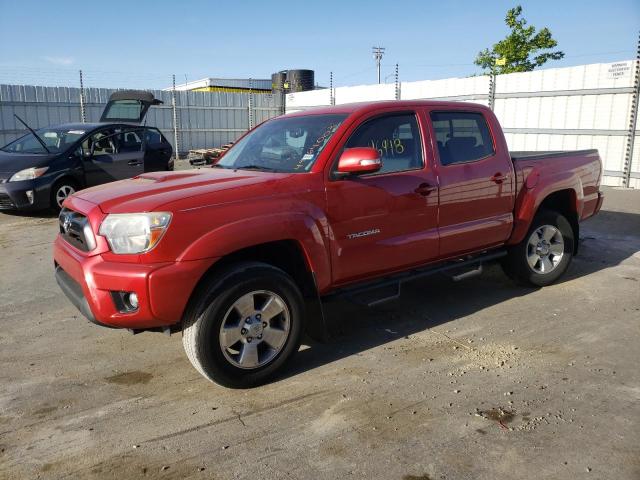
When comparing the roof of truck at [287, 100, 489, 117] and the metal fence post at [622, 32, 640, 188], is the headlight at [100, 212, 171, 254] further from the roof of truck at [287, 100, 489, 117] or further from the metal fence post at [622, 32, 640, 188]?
the metal fence post at [622, 32, 640, 188]

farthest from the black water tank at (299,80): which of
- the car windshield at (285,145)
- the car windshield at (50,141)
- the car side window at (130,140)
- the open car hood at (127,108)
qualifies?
the car windshield at (285,145)

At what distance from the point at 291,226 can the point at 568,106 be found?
11.8 m

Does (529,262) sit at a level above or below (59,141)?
below

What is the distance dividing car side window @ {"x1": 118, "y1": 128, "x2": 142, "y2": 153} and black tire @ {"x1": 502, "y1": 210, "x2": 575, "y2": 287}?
7590 millimetres

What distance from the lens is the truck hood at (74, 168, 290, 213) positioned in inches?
126

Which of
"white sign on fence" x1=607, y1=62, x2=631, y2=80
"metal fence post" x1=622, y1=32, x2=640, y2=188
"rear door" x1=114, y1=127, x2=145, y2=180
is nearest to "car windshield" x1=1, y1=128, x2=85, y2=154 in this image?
"rear door" x1=114, y1=127, x2=145, y2=180

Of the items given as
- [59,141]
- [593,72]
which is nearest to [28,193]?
[59,141]

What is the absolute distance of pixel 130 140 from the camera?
10.4 meters

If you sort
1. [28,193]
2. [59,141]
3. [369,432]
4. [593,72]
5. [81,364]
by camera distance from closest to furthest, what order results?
[369,432], [81,364], [28,193], [59,141], [593,72]

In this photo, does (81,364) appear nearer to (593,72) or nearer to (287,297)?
(287,297)

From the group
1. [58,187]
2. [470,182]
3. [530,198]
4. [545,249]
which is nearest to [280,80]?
[58,187]

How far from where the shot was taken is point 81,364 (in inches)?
150

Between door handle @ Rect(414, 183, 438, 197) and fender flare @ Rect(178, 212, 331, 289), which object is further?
door handle @ Rect(414, 183, 438, 197)

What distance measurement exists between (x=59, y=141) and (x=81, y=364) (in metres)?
6.92
